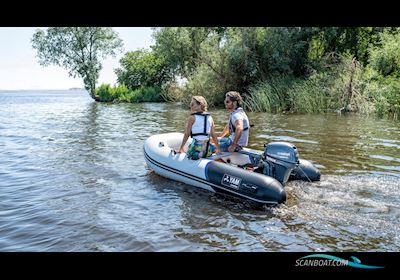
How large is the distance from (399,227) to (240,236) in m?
1.60

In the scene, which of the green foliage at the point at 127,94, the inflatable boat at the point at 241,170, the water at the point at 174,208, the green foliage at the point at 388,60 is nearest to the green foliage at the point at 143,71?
the green foliage at the point at 127,94

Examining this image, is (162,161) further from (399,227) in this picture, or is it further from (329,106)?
(329,106)

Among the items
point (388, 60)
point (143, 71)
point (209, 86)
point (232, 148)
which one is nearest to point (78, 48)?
point (143, 71)

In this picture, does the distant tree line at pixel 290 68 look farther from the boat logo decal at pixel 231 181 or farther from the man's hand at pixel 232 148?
the boat logo decal at pixel 231 181

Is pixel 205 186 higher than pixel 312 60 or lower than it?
lower

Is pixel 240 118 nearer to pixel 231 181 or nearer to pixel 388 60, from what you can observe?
pixel 231 181

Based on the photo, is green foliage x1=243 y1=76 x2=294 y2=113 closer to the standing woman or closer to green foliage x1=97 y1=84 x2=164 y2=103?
the standing woman

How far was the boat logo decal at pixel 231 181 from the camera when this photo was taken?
493 cm

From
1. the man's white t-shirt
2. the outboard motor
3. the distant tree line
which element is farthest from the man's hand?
the distant tree line

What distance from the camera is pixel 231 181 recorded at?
500 centimetres
